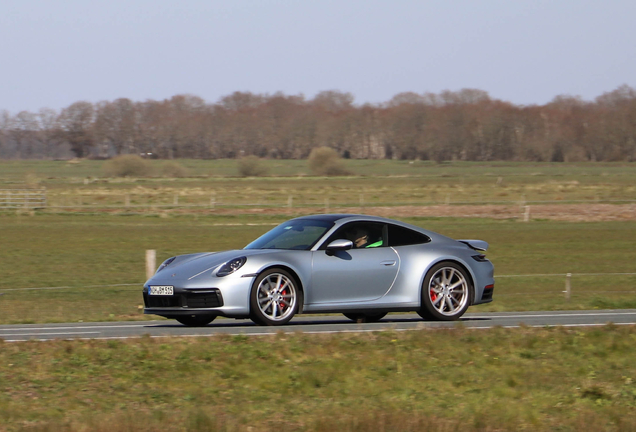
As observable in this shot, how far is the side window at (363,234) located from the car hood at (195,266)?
991 millimetres

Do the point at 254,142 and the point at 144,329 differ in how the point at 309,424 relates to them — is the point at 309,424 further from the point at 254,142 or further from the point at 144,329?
the point at 254,142

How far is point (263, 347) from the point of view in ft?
27.5

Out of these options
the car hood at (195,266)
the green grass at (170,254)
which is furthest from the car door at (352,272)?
the green grass at (170,254)

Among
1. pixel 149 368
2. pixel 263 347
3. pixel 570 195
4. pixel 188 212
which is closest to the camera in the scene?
pixel 149 368

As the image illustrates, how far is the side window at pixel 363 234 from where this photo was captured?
1094cm

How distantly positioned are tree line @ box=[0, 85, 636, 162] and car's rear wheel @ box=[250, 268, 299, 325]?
135m

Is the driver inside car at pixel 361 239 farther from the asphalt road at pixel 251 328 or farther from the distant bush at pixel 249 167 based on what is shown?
the distant bush at pixel 249 167

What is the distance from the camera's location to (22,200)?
5503 centimetres

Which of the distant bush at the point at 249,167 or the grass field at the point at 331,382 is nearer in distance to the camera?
the grass field at the point at 331,382

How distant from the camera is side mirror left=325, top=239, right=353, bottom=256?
34.1ft

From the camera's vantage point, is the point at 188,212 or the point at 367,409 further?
the point at 188,212

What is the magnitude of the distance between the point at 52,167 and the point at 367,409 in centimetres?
13092

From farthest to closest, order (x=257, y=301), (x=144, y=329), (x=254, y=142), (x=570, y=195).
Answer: (x=254, y=142) < (x=570, y=195) < (x=144, y=329) < (x=257, y=301)

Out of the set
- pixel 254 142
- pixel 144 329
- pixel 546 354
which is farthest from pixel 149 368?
pixel 254 142
